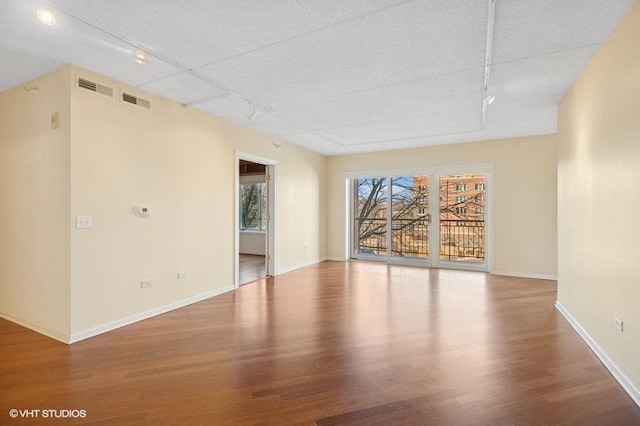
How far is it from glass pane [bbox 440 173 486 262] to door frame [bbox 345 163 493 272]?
131 millimetres

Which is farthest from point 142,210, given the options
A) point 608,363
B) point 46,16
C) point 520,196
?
point 520,196

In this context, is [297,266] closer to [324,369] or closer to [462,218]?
[462,218]

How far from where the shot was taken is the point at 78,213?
299 centimetres

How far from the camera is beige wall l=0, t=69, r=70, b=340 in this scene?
9.81ft

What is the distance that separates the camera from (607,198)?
2.54 meters

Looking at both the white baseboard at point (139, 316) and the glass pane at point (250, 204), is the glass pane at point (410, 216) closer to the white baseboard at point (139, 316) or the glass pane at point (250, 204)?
the glass pane at point (250, 204)

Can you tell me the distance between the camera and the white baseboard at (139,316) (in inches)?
118

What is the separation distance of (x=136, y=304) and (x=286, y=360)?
81.4 inches

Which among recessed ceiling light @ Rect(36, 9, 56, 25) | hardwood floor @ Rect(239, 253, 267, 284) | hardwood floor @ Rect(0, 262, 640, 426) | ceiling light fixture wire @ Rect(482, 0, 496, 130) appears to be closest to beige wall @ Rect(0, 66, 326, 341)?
hardwood floor @ Rect(0, 262, 640, 426)

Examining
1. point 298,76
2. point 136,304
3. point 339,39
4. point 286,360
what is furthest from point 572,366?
point 136,304

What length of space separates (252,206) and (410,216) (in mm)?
4522

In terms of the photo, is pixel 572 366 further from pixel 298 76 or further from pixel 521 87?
pixel 298 76

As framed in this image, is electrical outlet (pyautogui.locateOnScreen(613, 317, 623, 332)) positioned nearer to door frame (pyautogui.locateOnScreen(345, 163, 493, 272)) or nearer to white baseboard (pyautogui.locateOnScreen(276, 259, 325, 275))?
door frame (pyautogui.locateOnScreen(345, 163, 493, 272))

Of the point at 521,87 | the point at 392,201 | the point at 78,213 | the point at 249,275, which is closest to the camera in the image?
the point at 78,213
